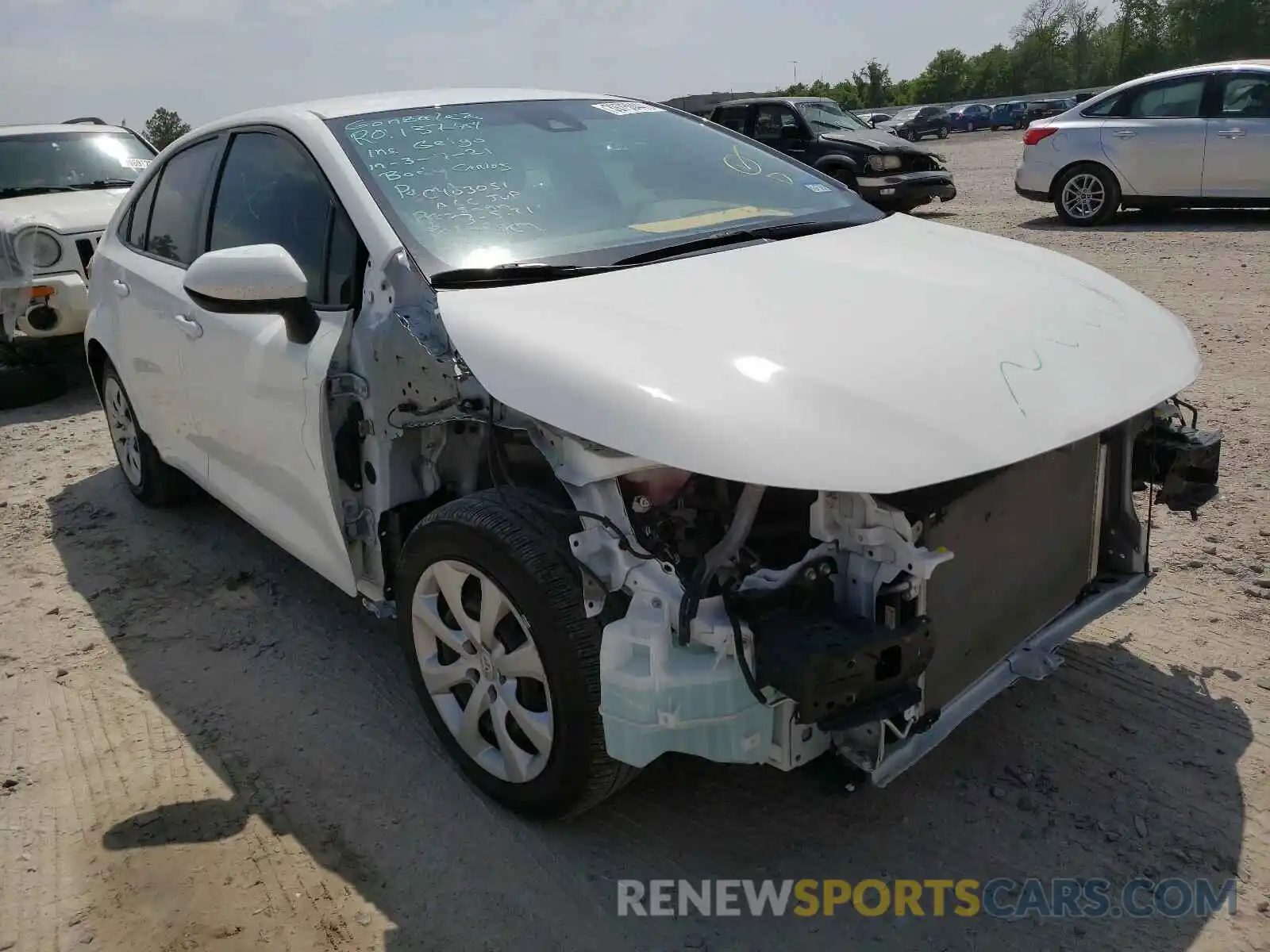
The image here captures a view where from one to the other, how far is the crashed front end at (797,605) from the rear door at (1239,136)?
9228mm

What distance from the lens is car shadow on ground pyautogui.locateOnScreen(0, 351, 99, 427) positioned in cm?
702

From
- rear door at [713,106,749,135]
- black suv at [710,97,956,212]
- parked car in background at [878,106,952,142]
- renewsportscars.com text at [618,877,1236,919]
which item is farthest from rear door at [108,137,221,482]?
parked car in background at [878,106,952,142]

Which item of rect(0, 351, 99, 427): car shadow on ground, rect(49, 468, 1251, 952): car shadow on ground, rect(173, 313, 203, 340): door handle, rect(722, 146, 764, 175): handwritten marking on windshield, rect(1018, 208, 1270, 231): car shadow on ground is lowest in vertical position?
rect(49, 468, 1251, 952): car shadow on ground

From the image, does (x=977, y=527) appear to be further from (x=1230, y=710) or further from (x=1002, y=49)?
(x=1002, y=49)

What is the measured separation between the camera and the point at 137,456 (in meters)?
4.97

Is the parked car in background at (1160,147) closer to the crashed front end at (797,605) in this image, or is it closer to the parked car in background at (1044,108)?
the crashed front end at (797,605)

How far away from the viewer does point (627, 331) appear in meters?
2.32

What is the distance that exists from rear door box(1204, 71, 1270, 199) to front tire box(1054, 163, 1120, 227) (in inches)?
35.7

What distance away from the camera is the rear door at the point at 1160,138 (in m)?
10.2

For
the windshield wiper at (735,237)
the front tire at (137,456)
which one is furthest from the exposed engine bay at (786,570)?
the front tire at (137,456)

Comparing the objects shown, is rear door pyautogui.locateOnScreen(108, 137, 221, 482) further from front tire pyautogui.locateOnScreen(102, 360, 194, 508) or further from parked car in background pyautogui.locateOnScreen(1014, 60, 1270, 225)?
parked car in background pyautogui.locateOnScreen(1014, 60, 1270, 225)

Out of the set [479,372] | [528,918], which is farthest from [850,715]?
[479,372]

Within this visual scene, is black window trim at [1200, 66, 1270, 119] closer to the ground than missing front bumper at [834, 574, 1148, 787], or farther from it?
farther from it

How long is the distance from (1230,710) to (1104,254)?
7.22 metres
